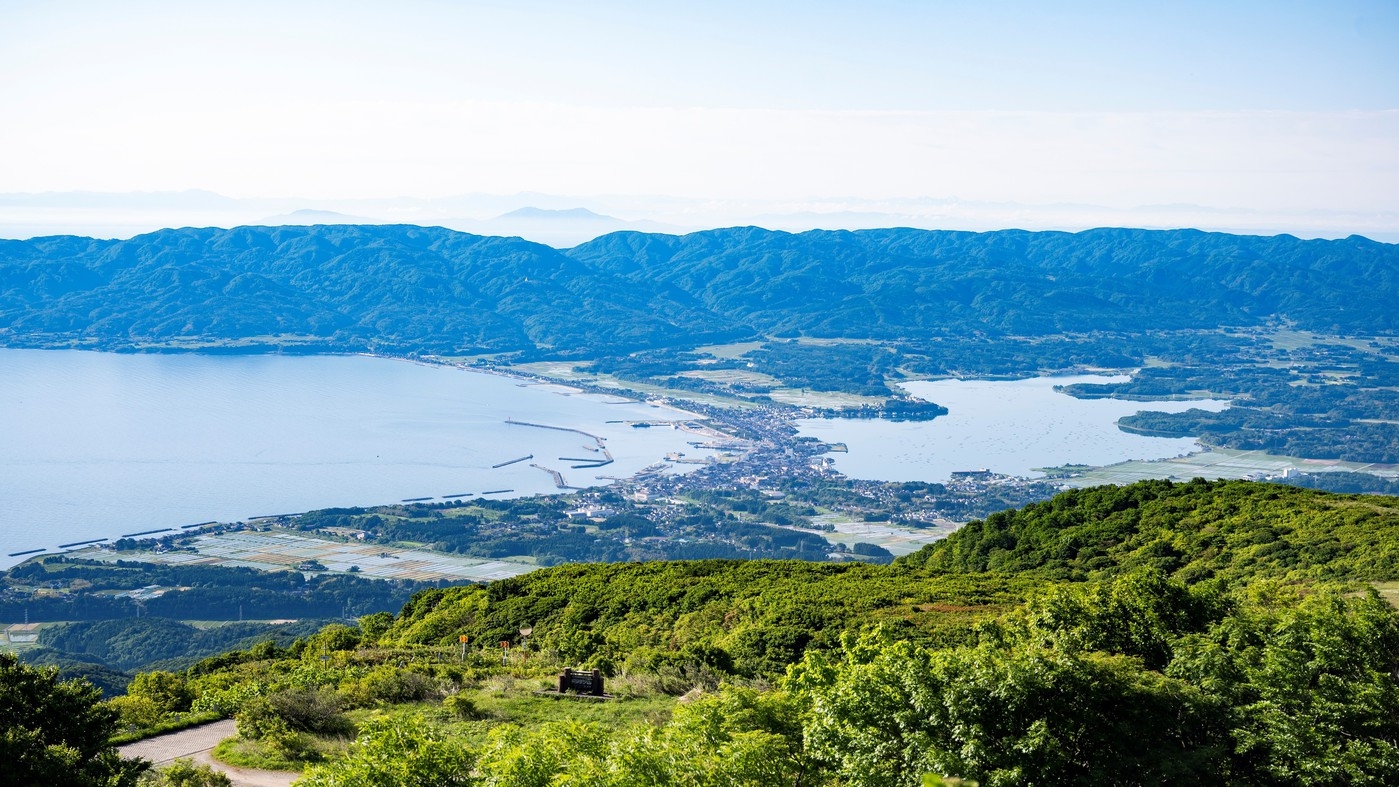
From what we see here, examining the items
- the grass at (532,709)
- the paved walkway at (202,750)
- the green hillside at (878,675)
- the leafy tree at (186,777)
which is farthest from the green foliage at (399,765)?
the grass at (532,709)

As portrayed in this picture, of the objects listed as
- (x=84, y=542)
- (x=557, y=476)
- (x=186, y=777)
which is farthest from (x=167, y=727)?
(x=557, y=476)

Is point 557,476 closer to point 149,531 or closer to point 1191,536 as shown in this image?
point 149,531

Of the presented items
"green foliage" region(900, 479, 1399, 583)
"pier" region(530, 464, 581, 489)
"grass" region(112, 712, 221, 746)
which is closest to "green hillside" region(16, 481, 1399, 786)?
"green foliage" region(900, 479, 1399, 583)

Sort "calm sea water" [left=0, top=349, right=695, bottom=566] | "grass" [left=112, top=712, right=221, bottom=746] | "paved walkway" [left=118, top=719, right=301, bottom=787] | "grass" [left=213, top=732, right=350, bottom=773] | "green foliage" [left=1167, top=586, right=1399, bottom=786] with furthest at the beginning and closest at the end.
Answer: "calm sea water" [left=0, top=349, right=695, bottom=566]
"grass" [left=112, top=712, right=221, bottom=746]
"grass" [left=213, top=732, right=350, bottom=773]
"paved walkway" [left=118, top=719, right=301, bottom=787]
"green foliage" [left=1167, top=586, right=1399, bottom=786]

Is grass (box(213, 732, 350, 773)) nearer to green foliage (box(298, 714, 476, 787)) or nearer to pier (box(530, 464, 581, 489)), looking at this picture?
green foliage (box(298, 714, 476, 787))

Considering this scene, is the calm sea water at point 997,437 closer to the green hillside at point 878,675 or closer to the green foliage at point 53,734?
the green hillside at point 878,675

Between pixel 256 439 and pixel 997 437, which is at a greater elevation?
pixel 997 437
